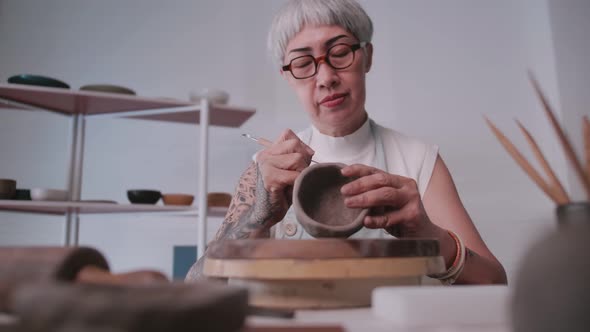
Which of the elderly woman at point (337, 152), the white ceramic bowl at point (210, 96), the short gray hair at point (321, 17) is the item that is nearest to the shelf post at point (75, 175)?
the white ceramic bowl at point (210, 96)

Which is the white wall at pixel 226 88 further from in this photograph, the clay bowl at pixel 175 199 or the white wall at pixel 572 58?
the clay bowl at pixel 175 199

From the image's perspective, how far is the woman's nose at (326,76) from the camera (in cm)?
128

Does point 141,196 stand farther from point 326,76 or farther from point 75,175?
point 326,76

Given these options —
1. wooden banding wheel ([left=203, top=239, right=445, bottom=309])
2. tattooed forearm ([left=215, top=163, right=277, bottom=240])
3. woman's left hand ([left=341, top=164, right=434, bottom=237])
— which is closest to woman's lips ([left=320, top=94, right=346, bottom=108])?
tattooed forearm ([left=215, top=163, right=277, bottom=240])

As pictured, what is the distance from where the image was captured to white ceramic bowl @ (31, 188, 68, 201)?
2.00 m

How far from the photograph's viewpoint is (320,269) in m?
0.45

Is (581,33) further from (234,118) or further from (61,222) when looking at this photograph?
(61,222)

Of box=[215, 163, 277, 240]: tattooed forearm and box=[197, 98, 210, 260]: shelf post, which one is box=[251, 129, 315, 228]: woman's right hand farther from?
box=[197, 98, 210, 260]: shelf post

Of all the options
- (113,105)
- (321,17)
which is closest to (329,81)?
(321,17)

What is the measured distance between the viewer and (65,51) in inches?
107

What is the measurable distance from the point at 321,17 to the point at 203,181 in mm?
1187

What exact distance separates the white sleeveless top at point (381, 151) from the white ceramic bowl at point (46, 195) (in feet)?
4.37

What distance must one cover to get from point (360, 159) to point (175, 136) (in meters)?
1.63

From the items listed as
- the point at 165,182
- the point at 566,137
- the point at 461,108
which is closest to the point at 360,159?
the point at 566,137
